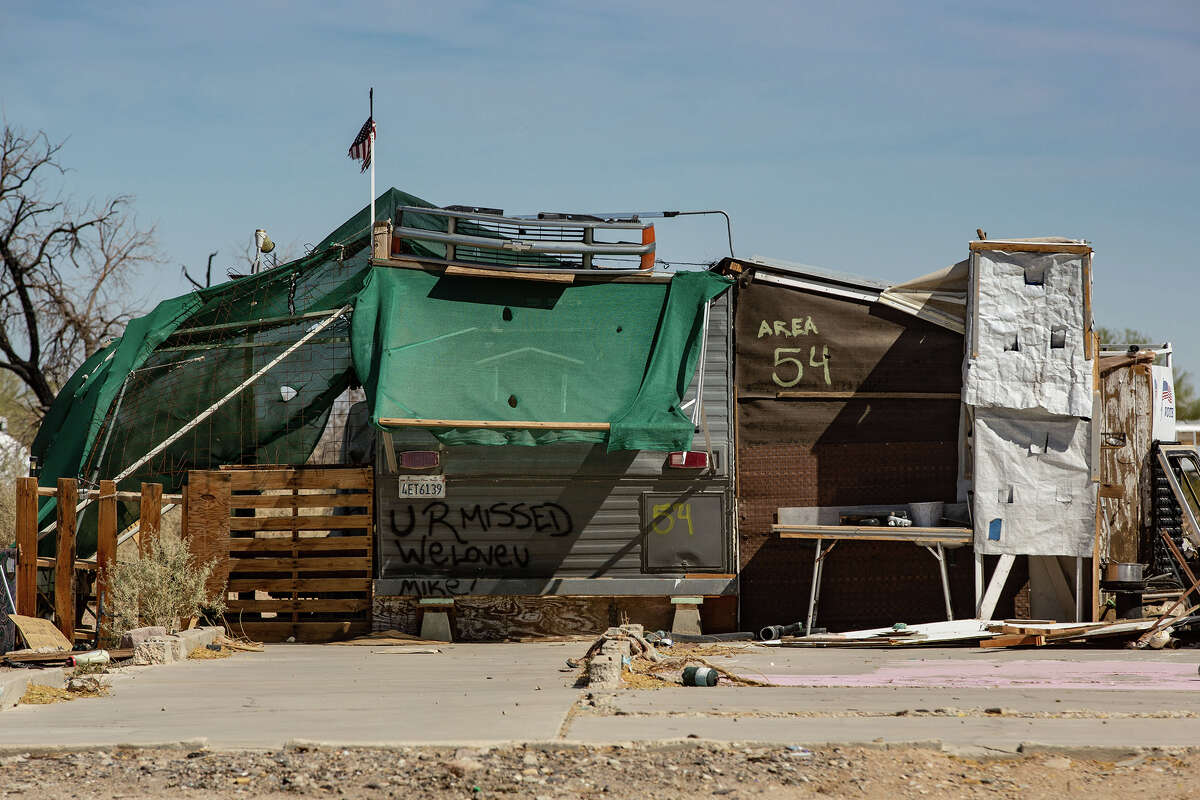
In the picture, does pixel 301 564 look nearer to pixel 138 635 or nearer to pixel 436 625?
pixel 436 625

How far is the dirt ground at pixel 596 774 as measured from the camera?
691 cm

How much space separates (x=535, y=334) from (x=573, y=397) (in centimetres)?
110

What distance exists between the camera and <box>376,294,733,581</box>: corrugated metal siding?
627 inches

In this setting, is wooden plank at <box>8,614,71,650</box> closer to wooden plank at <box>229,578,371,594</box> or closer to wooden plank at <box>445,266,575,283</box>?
wooden plank at <box>229,578,371,594</box>

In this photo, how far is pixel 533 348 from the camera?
1625cm

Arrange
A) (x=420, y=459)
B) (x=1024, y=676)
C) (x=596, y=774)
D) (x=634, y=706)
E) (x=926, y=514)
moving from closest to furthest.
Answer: (x=596, y=774) < (x=634, y=706) < (x=1024, y=676) < (x=420, y=459) < (x=926, y=514)

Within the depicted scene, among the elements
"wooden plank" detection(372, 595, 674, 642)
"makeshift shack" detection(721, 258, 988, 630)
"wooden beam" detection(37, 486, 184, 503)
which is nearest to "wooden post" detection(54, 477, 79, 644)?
"wooden beam" detection(37, 486, 184, 503)

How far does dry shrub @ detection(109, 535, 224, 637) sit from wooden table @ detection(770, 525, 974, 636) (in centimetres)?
714

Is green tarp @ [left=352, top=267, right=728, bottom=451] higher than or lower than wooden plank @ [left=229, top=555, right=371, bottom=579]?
higher

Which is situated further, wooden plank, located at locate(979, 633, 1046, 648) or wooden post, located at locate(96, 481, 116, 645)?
wooden plank, located at locate(979, 633, 1046, 648)

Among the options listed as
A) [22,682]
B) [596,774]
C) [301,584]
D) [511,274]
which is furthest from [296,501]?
[596,774]

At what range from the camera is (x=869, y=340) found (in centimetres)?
1656

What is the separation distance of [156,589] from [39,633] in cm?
125

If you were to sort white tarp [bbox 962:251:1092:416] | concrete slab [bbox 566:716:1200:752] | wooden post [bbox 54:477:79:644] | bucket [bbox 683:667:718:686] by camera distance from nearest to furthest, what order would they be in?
1. concrete slab [bbox 566:716:1200:752]
2. bucket [bbox 683:667:718:686]
3. wooden post [bbox 54:477:79:644]
4. white tarp [bbox 962:251:1092:416]
